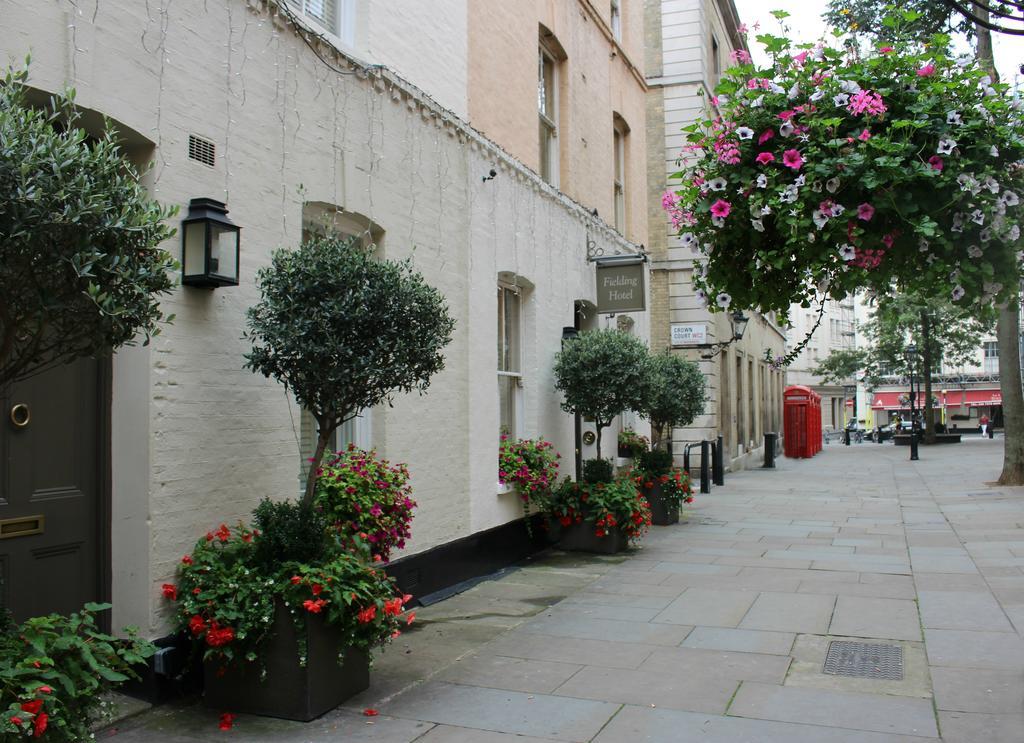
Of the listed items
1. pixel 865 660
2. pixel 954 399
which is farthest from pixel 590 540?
pixel 954 399

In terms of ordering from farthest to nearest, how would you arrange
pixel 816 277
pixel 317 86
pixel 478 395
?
pixel 478 395 < pixel 317 86 < pixel 816 277

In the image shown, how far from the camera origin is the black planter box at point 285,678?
15.4 ft

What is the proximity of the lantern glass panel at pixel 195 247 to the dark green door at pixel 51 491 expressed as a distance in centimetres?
77

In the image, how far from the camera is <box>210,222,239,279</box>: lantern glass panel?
516cm

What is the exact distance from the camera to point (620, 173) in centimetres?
1507

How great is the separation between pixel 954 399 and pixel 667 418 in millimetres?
62580

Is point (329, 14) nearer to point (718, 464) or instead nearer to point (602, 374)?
point (602, 374)

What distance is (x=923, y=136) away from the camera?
4027 millimetres

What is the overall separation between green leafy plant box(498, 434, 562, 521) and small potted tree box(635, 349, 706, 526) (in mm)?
1479

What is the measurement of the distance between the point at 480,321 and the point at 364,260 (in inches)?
155

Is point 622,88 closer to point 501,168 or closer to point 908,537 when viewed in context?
point 501,168

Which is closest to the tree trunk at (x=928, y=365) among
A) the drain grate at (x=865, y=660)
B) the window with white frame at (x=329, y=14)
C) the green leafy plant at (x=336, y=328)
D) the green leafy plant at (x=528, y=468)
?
the green leafy plant at (x=528, y=468)

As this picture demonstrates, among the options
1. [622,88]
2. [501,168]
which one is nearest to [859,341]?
[622,88]

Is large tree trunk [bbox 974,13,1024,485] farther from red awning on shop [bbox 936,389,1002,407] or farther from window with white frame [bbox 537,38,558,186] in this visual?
red awning on shop [bbox 936,389,1002,407]
